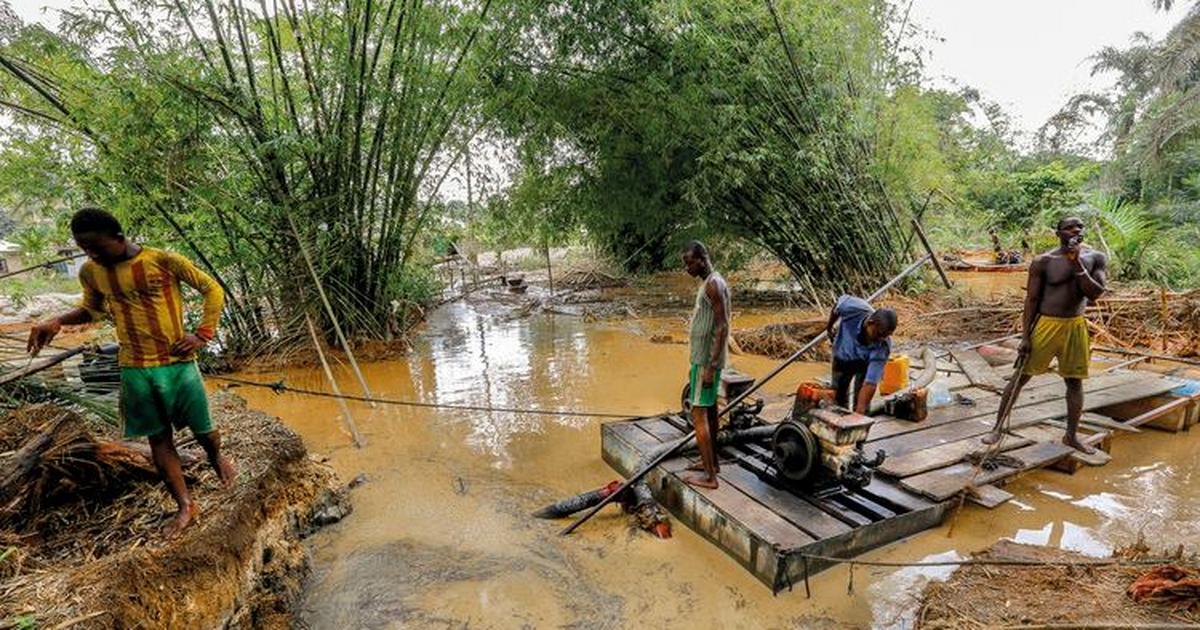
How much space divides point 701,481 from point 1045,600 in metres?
1.56

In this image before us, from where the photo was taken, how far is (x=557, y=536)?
3.21 metres

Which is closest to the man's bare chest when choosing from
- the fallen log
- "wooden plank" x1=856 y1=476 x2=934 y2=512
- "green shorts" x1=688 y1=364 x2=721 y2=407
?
"wooden plank" x1=856 y1=476 x2=934 y2=512

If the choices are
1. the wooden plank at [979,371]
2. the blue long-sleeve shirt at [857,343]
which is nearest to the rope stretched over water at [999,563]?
the blue long-sleeve shirt at [857,343]

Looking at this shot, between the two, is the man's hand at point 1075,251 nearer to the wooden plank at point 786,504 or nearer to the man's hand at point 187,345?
the wooden plank at point 786,504

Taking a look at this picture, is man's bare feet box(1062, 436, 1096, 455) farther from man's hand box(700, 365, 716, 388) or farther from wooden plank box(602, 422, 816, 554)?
man's hand box(700, 365, 716, 388)

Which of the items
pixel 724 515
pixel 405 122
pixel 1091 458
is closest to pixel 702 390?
pixel 724 515

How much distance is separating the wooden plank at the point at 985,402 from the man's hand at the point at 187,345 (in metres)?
3.82

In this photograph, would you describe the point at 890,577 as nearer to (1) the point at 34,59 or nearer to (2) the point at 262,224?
(2) the point at 262,224

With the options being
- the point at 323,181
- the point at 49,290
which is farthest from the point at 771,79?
the point at 49,290

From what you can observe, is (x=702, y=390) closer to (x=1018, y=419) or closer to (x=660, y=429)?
(x=660, y=429)

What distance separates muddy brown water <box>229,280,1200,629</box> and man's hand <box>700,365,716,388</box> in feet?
2.81

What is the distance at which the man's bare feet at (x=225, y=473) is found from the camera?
263cm

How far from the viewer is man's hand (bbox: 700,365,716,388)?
3.12 metres

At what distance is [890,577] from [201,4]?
678 cm
